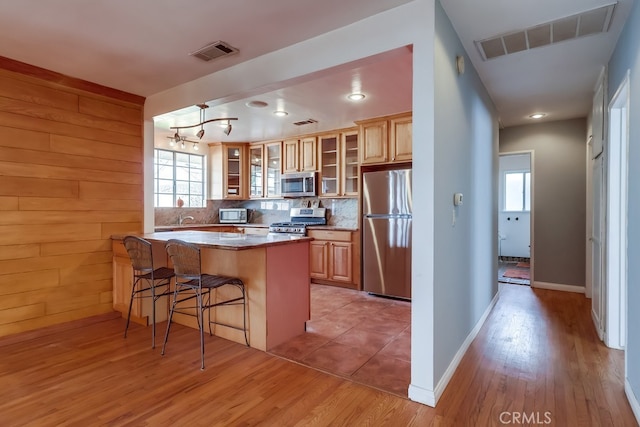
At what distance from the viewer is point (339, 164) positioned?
17.4 ft

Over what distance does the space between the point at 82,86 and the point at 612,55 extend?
4697 millimetres

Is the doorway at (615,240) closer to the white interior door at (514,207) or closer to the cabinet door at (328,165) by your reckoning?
the cabinet door at (328,165)

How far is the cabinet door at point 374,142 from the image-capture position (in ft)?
14.9

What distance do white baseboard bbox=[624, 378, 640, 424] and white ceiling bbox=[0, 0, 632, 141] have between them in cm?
234

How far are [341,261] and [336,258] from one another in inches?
3.6

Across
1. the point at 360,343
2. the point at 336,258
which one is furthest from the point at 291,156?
the point at 360,343

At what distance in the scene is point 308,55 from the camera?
2461mm

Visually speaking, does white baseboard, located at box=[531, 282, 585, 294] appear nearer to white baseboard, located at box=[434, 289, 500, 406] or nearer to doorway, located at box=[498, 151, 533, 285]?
white baseboard, located at box=[434, 289, 500, 406]

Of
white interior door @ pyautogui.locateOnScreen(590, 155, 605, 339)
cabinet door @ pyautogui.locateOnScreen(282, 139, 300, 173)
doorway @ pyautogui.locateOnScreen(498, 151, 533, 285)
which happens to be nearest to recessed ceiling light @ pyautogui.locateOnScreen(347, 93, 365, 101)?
cabinet door @ pyautogui.locateOnScreen(282, 139, 300, 173)

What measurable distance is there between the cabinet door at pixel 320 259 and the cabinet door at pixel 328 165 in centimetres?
85

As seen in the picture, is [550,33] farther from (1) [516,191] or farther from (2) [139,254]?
(1) [516,191]

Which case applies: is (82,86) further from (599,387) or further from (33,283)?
(599,387)

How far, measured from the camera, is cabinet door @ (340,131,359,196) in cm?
519

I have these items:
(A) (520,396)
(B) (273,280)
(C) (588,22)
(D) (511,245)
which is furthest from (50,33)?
(D) (511,245)
